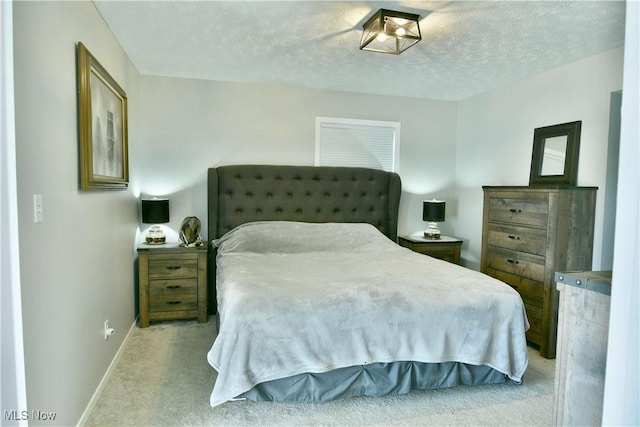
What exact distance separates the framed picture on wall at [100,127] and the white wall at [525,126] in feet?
11.8

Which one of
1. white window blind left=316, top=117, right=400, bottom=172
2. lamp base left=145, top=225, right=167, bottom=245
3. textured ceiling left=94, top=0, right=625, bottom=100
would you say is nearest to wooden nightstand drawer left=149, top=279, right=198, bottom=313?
lamp base left=145, top=225, right=167, bottom=245

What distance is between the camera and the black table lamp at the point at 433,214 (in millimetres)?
4367

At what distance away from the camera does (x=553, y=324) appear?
303cm

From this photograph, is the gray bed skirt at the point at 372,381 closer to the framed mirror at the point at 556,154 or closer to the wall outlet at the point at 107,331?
the wall outlet at the point at 107,331

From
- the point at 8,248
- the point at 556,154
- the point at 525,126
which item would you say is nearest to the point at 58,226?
the point at 8,248

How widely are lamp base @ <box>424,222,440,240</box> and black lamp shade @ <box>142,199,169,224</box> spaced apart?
2.82 m

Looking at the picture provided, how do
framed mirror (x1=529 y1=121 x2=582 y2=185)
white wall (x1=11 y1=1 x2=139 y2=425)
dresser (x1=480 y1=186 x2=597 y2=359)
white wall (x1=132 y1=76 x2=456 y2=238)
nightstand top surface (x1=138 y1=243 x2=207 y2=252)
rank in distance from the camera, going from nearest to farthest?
1. white wall (x1=11 y1=1 x2=139 y2=425)
2. dresser (x1=480 y1=186 x2=597 y2=359)
3. framed mirror (x1=529 y1=121 x2=582 y2=185)
4. nightstand top surface (x1=138 y1=243 x2=207 y2=252)
5. white wall (x1=132 y1=76 x2=456 y2=238)

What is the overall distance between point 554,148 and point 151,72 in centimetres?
381

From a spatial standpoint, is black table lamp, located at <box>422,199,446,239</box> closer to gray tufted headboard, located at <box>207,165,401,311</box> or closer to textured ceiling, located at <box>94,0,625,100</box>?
gray tufted headboard, located at <box>207,165,401,311</box>

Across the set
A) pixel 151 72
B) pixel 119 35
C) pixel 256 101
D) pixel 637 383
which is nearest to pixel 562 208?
pixel 637 383

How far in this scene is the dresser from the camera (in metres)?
3.02

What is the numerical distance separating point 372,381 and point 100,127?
7.49 feet

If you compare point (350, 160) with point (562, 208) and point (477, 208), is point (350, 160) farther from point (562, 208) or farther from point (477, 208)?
point (562, 208)

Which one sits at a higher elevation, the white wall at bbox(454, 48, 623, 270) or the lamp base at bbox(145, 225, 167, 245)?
the white wall at bbox(454, 48, 623, 270)
